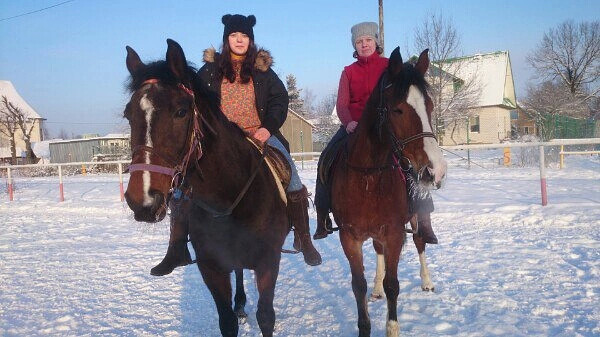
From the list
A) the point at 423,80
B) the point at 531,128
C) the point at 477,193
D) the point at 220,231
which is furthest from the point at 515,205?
the point at 531,128

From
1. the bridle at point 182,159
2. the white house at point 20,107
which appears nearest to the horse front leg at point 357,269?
the bridle at point 182,159

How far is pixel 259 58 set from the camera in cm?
343

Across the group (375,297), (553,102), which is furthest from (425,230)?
(553,102)

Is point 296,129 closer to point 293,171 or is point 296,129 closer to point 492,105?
point 492,105

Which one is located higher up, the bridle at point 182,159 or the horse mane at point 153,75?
the horse mane at point 153,75

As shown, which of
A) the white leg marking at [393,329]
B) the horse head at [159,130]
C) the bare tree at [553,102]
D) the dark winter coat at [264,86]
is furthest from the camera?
the bare tree at [553,102]

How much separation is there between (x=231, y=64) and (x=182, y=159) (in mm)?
1559

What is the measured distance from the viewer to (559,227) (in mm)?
6961

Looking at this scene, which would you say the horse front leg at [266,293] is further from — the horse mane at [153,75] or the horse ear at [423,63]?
the horse ear at [423,63]

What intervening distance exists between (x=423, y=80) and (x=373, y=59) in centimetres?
144

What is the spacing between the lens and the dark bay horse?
1935 millimetres

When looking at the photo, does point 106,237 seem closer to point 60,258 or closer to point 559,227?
point 60,258

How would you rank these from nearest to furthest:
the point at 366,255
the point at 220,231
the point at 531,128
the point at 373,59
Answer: the point at 220,231
the point at 373,59
the point at 366,255
the point at 531,128

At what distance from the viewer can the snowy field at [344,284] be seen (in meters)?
3.83
